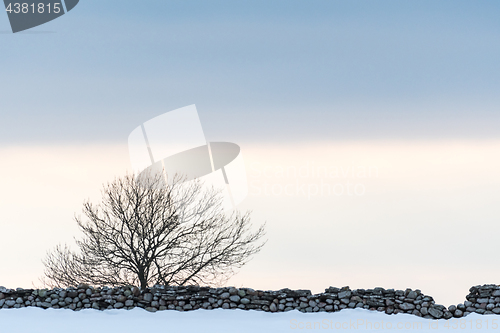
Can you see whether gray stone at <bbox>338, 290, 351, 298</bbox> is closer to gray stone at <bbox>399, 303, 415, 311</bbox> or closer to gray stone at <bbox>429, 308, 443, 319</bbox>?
gray stone at <bbox>399, 303, 415, 311</bbox>

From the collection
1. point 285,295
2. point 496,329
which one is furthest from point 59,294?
point 496,329

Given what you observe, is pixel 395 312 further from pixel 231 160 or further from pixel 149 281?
pixel 149 281

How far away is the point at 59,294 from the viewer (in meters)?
16.0

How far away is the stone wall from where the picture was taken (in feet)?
50.2

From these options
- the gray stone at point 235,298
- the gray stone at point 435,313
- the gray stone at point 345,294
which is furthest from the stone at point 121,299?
the gray stone at point 435,313

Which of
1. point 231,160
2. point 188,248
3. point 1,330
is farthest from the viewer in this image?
point 188,248

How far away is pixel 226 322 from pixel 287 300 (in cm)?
185

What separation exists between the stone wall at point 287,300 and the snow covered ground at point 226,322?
8.2 inches

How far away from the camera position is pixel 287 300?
15.3 m

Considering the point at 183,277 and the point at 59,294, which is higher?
the point at 183,277

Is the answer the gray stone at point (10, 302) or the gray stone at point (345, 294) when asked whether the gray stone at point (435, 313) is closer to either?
the gray stone at point (345, 294)

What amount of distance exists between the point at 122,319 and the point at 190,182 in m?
9.72

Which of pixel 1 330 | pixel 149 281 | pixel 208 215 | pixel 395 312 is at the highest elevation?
pixel 208 215

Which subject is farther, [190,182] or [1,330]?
[190,182]
